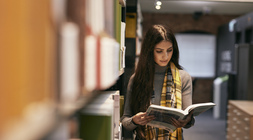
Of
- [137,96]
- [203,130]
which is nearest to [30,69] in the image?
[137,96]

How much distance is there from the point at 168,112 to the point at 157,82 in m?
0.43

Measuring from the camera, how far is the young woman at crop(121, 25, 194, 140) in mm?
1749

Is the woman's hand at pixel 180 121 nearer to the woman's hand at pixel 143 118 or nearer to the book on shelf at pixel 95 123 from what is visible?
the woman's hand at pixel 143 118

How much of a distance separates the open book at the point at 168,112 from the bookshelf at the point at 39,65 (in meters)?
1.01

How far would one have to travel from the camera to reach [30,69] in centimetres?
27

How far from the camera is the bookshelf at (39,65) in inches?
9.6

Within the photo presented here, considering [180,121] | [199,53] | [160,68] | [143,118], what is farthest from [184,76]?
[199,53]

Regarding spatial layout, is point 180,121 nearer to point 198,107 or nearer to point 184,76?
point 198,107

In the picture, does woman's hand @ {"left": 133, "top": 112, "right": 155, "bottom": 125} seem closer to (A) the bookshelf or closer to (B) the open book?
(B) the open book

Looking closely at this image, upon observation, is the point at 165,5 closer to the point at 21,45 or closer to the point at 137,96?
the point at 137,96

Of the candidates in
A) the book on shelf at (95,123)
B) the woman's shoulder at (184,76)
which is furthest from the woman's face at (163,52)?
the book on shelf at (95,123)

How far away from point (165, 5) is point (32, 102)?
2.25 m

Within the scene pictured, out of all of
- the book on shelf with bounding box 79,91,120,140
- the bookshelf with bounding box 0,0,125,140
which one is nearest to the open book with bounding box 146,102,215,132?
the book on shelf with bounding box 79,91,120,140

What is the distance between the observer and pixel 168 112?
1.43 meters
